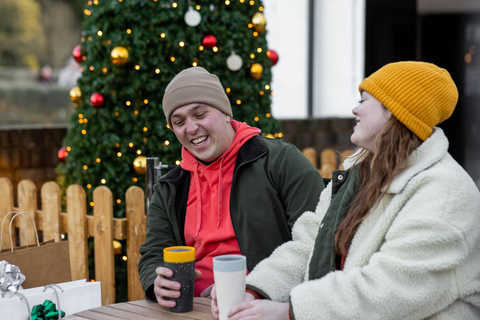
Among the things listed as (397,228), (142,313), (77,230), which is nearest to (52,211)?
(77,230)

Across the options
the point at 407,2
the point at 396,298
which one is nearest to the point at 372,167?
the point at 396,298

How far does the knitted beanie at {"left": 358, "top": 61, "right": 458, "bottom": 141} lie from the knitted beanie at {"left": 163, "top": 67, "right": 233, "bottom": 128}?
35.1 inches

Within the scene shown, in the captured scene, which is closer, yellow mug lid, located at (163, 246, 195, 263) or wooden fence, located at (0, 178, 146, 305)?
yellow mug lid, located at (163, 246, 195, 263)

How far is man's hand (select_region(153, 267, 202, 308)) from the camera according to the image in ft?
6.02

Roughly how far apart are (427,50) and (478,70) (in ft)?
2.02

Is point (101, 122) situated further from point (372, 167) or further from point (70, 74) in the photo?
point (70, 74)

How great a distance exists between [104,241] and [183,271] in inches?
67.3

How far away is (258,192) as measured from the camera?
2348 millimetres

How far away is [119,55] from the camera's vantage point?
3.55 meters

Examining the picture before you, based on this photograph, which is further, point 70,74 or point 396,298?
point 70,74

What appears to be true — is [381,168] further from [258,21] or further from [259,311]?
[258,21]

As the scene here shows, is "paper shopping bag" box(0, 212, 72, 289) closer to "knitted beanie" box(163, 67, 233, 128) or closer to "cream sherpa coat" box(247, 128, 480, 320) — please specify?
"knitted beanie" box(163, 67, 233, 128)

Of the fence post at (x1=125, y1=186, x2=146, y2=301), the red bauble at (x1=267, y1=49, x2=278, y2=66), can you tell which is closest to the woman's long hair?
the fence post at (x1=125, y1=186, x2=146, y2=301)

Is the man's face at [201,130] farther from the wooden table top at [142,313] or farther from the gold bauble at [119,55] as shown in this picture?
the gold bauble at [119,55]
